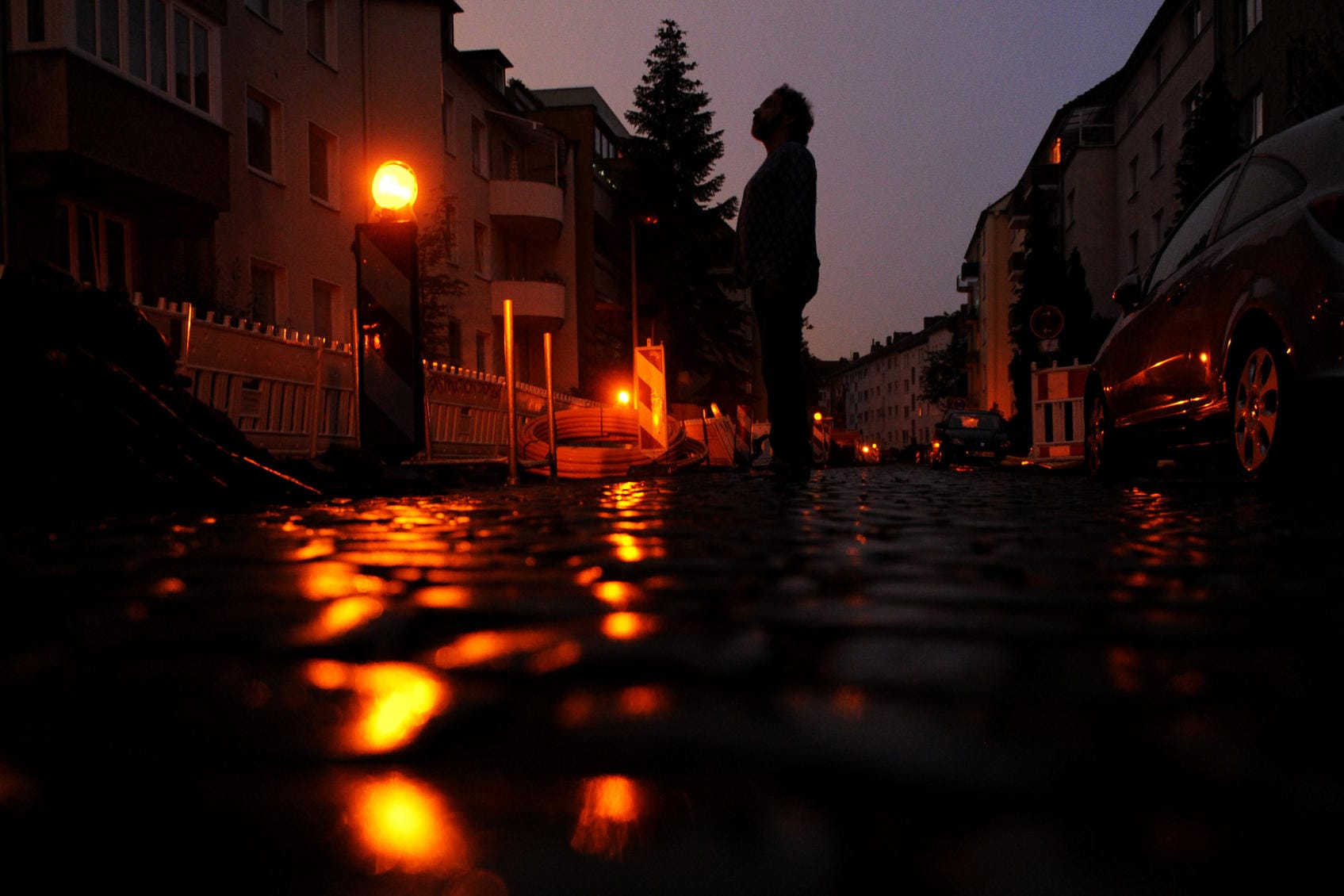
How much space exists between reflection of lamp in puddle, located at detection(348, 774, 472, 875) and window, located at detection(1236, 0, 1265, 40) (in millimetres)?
26363

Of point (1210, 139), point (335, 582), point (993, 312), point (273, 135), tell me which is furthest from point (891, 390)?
point (335, 582)

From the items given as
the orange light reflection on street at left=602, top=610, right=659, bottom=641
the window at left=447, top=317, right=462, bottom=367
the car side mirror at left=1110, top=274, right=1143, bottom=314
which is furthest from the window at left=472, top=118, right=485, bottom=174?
the orange light reflection on street at left=602, top=610, right=659, bottom=641

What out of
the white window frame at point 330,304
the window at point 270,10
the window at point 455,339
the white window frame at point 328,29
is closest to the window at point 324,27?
the white window frame at point 328,29

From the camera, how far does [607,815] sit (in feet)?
1.61

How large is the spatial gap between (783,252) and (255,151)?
564 inches

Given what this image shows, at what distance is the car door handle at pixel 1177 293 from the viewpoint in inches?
237

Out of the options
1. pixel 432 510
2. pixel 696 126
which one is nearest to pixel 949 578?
pixel 432 510

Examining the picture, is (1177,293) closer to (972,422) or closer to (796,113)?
(796,113)

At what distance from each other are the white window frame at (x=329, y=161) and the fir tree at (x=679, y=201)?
18.8 metres

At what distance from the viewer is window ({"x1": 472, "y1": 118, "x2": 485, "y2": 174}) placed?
28562 mm

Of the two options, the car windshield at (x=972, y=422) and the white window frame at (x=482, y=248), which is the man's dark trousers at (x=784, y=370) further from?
the white window frame at (x=482, y=248)

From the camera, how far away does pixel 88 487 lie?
157 inches

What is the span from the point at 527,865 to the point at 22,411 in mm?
4243

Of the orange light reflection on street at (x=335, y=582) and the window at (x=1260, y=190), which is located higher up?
the window at (x=1260, y=190)
